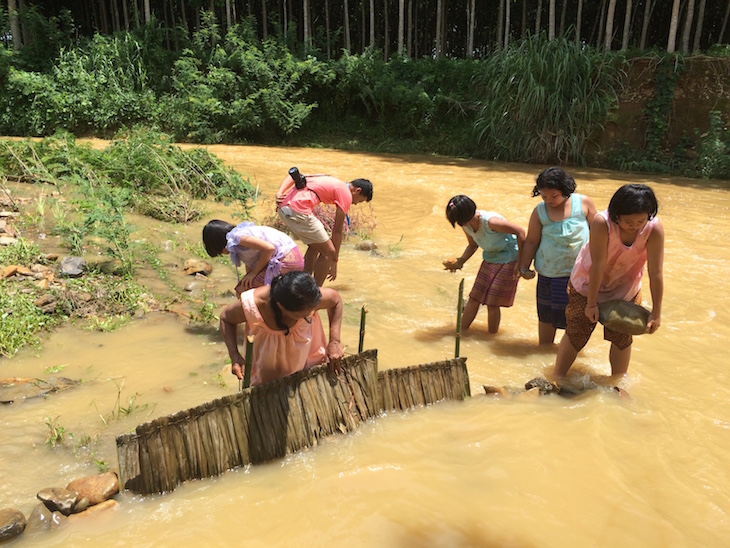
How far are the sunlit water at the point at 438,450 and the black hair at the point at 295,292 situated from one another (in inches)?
31.8

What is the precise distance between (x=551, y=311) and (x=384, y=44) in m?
19.9

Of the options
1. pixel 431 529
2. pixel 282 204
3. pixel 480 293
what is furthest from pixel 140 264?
pixel 431 529

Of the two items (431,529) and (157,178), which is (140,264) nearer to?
(157,178)

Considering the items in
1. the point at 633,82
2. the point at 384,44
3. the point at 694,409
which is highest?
the point at 384,44

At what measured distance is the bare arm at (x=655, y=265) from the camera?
3.06 m

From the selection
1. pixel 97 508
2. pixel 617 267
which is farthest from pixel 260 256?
pixel 617 267

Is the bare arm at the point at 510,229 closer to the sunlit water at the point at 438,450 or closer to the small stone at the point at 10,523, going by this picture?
the sunlit water at the point at 438,450

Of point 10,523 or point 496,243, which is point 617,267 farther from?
point 10,523

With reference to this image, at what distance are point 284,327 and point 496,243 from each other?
213 centimetres

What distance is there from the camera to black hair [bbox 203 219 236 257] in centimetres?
358

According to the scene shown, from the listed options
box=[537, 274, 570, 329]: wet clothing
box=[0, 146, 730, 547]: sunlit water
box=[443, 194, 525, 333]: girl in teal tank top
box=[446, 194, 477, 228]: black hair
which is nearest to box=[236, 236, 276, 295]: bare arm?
box=[0, 146, 730, 547]: sunlit water

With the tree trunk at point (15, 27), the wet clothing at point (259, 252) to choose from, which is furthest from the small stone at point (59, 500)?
the tree trunk at point (15, 27)

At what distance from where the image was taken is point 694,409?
3.52 metres

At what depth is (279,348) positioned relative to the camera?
9.44ft
